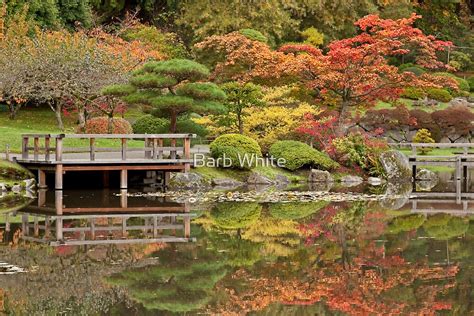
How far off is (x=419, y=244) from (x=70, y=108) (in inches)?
1019

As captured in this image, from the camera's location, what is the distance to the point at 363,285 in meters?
14.1

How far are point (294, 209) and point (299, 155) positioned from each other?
26.0 ft

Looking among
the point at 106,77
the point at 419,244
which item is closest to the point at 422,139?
the point at 106,77

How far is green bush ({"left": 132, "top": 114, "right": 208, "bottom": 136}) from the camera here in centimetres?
3278

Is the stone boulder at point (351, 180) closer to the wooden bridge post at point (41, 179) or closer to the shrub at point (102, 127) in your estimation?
the shrub at point (102, 127)

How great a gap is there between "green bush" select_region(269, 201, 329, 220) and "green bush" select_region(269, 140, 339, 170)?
6.45m

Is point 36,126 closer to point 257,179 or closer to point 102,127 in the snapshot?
point 102,127

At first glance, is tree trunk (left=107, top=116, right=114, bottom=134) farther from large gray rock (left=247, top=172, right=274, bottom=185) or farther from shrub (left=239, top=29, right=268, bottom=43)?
shrub (left=239, top=29, right=268, bottom=43)

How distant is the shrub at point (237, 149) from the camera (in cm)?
2988

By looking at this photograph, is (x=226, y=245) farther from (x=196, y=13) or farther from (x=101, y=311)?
(x=196, y=13)

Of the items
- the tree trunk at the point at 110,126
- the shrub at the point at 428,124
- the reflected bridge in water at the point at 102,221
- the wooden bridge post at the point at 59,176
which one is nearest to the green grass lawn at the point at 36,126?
the tree trunk at the point at 110,126

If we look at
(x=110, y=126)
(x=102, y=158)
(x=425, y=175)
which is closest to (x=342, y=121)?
(x=425, y=175)

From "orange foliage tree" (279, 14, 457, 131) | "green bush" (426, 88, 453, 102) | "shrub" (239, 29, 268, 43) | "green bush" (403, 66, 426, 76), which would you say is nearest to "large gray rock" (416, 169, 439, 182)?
"orange foliage tree" (279, 14, 457, 131)

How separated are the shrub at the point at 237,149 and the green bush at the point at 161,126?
258 cm
